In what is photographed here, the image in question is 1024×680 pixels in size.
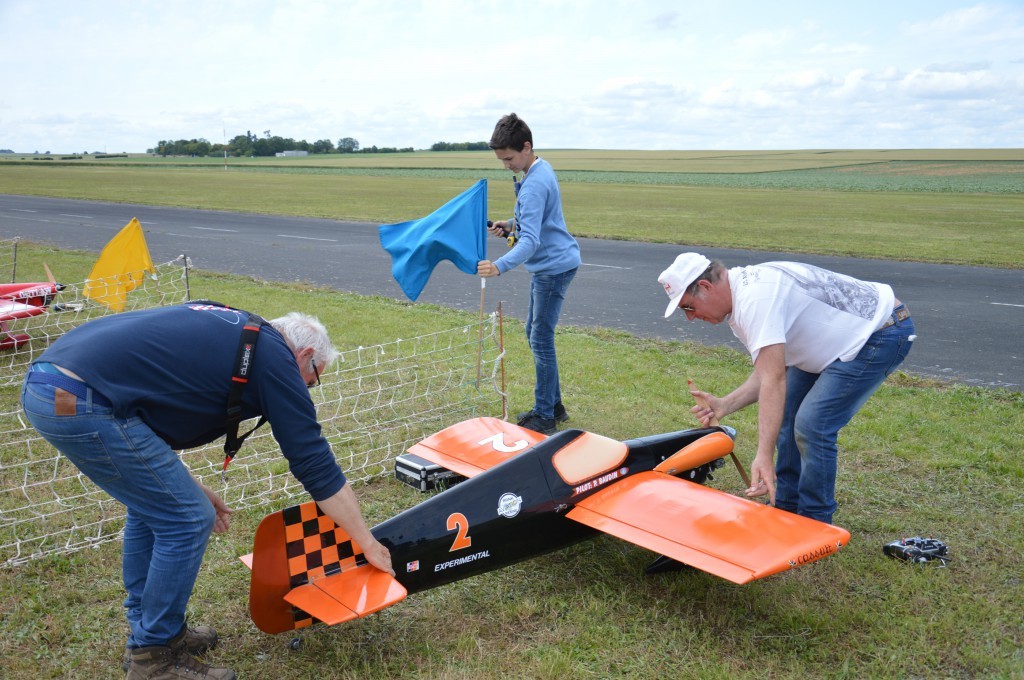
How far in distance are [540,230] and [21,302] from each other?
730 centimetres

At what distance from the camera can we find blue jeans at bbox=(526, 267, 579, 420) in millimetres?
6789

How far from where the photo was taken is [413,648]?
412cm

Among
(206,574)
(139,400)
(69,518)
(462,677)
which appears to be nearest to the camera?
(139,400)

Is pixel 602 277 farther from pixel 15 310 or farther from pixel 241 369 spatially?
pixel 241 369

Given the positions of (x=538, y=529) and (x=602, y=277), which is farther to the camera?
(x=602, y=277)

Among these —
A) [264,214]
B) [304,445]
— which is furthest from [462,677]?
[264,214]

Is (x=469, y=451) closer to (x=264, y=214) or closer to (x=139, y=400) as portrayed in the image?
(x=139, y=400)

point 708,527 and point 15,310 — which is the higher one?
point 15,310

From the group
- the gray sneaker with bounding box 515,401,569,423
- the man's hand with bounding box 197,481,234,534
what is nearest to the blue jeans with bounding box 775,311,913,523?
the gray sneaker with bounding box 515,401,569,423

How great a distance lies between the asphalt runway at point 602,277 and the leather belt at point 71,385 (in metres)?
8.79

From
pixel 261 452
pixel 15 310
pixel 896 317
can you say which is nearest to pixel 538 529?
pixel 896 317

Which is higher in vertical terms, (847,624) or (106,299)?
(106,299)

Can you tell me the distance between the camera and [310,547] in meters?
3.95

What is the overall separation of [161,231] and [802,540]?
23.6 metres
